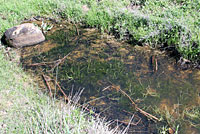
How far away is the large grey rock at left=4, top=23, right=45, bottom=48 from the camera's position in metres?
5.65

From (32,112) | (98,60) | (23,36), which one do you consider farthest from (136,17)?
(32,112)

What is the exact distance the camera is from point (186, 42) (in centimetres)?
459

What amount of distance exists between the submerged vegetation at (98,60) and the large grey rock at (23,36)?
0.29 m

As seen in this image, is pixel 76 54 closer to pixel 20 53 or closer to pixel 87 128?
pixel 20 53

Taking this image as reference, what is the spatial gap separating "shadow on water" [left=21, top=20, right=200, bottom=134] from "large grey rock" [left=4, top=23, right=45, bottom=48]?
0.18 meters

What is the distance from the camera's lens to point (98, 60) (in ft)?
16.3

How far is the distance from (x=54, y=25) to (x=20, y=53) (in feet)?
4.94

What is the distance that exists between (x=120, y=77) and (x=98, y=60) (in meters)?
0.78

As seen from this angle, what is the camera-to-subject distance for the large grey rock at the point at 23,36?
565cm

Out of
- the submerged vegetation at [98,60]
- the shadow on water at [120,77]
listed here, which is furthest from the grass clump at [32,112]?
the shadow on water at [120,77]

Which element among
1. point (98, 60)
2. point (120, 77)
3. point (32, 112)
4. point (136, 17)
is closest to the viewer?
point (32, 112)

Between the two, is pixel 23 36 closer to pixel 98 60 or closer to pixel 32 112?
pixel 98 60

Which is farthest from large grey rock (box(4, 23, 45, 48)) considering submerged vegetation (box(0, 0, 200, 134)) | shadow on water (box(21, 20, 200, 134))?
submerged vegetation (box(0, 0, 200, 134))

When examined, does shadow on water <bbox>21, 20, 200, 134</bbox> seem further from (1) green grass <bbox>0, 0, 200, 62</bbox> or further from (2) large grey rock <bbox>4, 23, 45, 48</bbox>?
(1) green grass <bbox>0, 0, 200, 62</bbox>
